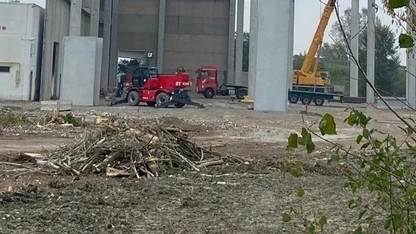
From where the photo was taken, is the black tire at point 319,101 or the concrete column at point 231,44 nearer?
the black tire at point 319,101

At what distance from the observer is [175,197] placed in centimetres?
802

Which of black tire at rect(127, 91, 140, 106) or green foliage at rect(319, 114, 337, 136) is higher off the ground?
black tire at rect(127, 91, 140, 106)

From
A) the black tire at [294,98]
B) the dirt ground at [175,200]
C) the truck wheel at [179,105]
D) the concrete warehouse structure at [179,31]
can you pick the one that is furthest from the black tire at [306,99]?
the dirt ground at [175,200]

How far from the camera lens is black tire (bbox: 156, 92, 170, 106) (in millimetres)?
33438

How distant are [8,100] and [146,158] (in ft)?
93.6

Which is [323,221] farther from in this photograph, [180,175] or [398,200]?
[180,175]

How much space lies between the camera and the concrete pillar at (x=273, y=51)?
99.2 feet

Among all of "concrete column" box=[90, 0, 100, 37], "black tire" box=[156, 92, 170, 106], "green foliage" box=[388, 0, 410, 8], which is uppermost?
"concrete column" box=[90, 0, 100, 37]

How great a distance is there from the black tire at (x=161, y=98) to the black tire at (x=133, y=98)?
1.70 metres

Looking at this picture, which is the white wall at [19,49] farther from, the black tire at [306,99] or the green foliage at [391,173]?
the green foliage at [391,173]

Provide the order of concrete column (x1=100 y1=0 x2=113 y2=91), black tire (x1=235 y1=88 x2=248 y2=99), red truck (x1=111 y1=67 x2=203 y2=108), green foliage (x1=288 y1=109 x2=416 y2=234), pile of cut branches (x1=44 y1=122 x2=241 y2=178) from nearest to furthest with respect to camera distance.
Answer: green foliage (x1=288 y1=109 x2=416 y2=234), pile of cut branches (x1=44 y1=122 x2=241 y2=178), red truck (x1=111 y1=67 x2=203 y2=108), black tire (x1=235 y1=88 x2=248 y2=99), concrete column (x1=100 y1=0 x2=113 y2=91)

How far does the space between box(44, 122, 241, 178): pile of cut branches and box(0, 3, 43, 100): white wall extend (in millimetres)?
26940

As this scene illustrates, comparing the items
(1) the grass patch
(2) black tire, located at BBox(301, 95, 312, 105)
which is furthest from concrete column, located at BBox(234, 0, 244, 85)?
(1) the grass patch

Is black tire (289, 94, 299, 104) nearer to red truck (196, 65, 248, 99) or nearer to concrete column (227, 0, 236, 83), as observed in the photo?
red truck (196, 65, 248, 99)
